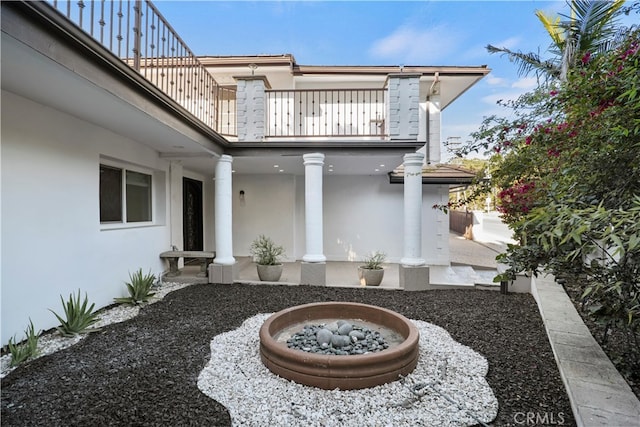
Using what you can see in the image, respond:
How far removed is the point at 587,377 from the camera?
8.66 feet

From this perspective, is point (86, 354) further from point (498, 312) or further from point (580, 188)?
point (498, 312)

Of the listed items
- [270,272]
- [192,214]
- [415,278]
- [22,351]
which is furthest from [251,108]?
[22,351]

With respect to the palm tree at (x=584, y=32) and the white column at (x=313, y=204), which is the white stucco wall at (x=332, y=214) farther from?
the palm tree at (x=584, y=32)

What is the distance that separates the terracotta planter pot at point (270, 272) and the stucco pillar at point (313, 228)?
58 centimetres

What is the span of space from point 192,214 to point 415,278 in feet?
21.2

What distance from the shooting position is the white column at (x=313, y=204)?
6.50m

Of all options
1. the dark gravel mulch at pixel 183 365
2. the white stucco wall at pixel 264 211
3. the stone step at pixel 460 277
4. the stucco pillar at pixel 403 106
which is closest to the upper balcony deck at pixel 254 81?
the stucco pillar at pixel 403 106

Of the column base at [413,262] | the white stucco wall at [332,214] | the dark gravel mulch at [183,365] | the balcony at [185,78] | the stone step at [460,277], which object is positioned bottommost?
the dark gravel mulch at [183,365]

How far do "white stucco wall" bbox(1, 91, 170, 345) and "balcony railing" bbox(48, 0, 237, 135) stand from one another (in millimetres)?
1350

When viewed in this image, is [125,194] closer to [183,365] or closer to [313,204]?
[313,204]

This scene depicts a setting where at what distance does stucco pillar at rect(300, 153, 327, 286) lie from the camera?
21.3 feet

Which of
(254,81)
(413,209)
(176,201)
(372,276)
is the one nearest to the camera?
(413,209)

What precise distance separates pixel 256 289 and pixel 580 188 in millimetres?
5350

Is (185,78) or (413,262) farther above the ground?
(185,78)
